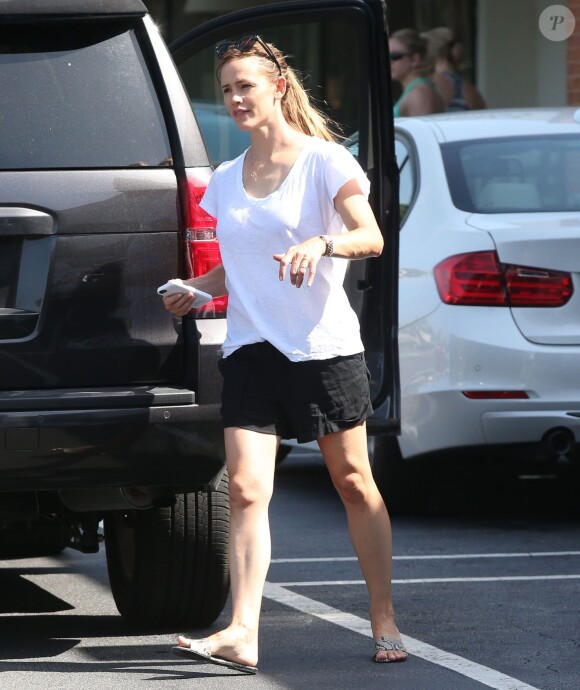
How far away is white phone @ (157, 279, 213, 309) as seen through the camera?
4434 millimetres

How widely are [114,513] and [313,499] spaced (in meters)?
3.07

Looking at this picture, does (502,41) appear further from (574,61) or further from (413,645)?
(413,645)

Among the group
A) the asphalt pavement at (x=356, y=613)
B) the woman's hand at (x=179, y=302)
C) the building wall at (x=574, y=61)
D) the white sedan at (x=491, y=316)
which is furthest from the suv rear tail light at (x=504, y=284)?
the building wall at (x=574, y=61)

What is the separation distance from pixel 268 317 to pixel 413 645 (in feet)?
3.52

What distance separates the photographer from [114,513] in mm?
5184

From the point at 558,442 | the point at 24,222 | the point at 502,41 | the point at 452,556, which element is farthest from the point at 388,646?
the point at 502,41

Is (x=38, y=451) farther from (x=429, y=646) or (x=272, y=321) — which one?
(x=429, y=646)

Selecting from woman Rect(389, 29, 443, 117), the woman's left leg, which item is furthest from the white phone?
woman Rect(389, 29, 443, 117)

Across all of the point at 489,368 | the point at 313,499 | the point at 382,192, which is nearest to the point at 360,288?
the point at 382,192

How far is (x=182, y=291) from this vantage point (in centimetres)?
444

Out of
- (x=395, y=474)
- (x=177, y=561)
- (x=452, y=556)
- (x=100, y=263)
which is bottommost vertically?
(x=452, y=556)

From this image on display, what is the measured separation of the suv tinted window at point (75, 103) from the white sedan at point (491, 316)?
2.36 m

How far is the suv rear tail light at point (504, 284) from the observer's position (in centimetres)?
671

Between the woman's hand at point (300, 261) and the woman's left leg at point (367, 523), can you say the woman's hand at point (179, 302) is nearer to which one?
the woman's hand at point (300, 261)
